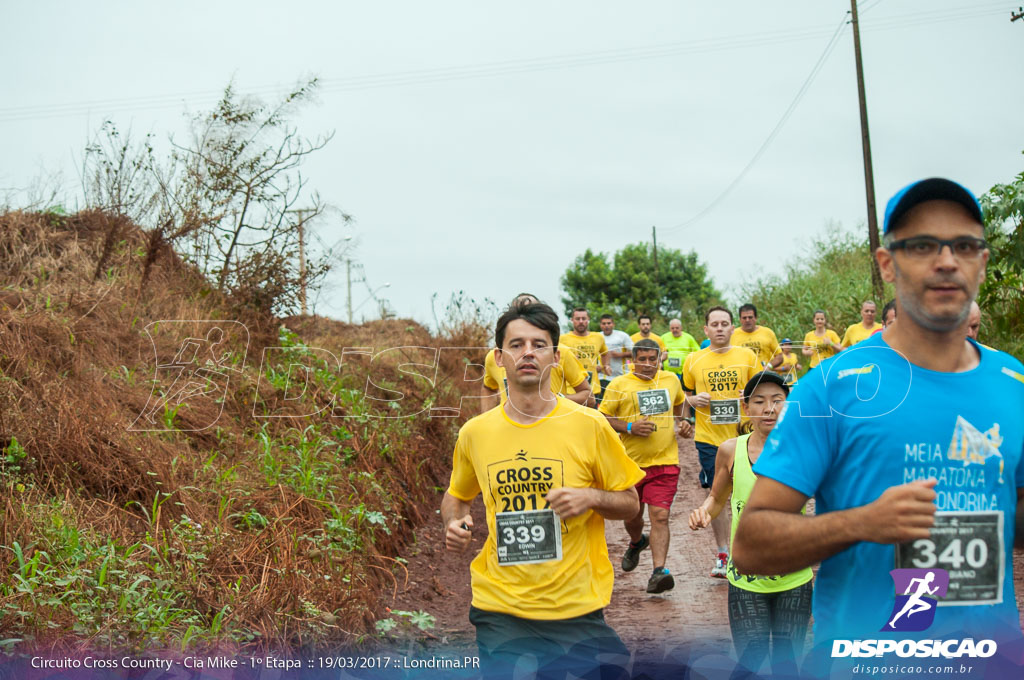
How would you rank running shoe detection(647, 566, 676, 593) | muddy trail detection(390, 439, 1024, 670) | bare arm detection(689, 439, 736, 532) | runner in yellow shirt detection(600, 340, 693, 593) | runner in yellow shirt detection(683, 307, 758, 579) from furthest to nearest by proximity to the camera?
1. runner in yellow shirt detection(683, 307, 758, 579)
2. runner in yellow shirt detection(600, 340, 693, 593)
3. running shoe detection(647, 566, 676, 593)
4. muddy trail detection(390, 439, 1024, 670)
5. bare arm detection(689, 439, 736, 532)

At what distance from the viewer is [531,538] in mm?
4137

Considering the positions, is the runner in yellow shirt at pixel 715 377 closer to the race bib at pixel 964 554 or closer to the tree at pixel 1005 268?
the tree at pixel 1005 268

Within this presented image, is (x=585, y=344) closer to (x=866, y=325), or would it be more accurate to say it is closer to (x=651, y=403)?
(x=866, y=325)

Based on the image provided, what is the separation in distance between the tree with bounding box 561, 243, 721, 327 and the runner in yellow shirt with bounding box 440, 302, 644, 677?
44.8 metres

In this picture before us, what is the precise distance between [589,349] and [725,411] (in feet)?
15.0

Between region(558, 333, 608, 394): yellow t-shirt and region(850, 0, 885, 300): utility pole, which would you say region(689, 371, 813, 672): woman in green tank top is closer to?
region(558, 333, 608, 394): yellow t-shirt

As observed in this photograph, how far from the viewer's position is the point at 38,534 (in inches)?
231

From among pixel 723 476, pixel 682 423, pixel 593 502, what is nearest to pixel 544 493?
pixel 593 502

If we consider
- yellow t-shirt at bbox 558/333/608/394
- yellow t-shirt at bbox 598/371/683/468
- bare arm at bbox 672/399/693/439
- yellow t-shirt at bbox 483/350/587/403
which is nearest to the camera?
yellow t-shirt at bbox 483/350/587/403

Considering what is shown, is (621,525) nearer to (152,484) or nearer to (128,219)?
(152,484)

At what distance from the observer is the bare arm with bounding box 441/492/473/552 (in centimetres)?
420

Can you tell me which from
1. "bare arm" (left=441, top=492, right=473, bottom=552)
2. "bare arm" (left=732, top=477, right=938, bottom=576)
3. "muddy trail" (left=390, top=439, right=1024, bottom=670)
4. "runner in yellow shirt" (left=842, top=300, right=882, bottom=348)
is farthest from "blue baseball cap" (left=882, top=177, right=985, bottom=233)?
"runner in yellow shirt" (left=842, top=300, right=882, bottom=348)

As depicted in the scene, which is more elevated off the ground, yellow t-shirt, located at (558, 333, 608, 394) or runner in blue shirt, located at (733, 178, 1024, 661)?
yellow t-shirt, located at (558, 333, 608, 394)

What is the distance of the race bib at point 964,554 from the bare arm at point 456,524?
2.10 meters
